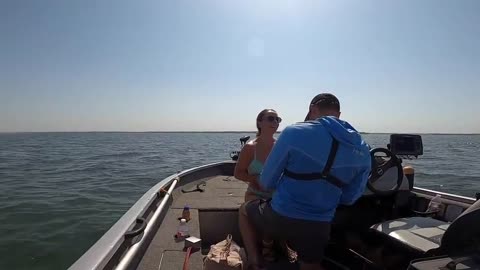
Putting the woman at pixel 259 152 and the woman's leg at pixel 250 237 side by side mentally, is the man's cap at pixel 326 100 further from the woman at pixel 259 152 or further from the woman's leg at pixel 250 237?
the woman's leg at pixel 250 237

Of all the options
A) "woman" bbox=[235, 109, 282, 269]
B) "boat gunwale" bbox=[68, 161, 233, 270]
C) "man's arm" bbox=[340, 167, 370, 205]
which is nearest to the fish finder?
"woman" bbox=[235, 109, 282, 269]

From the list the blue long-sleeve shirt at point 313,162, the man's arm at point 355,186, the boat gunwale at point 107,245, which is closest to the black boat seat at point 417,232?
the man's arm at point 355,186

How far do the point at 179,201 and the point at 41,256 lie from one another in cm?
306

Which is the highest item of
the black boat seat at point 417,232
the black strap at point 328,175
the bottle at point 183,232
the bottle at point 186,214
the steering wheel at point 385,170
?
the black strap at point 328,175

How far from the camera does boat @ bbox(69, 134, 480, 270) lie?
156 centimetres

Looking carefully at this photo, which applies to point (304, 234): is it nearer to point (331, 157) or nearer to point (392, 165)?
point (331, 157)

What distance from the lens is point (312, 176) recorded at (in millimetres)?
1712

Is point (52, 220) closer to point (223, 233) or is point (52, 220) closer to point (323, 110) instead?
point (223, 233)

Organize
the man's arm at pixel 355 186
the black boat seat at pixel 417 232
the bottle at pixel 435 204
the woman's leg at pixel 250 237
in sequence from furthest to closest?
the bottle at pixel 435 204, the woman's leg at pixel 250 237, the black boat seat at pixel 417 232, the man's arm at pixel 355 186

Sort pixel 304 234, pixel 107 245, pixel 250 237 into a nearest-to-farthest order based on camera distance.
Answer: pixel 304 234 → pixel 107 245 → pixel 250 237

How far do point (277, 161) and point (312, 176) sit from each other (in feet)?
0.69

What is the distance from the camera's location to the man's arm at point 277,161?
5.72 feet

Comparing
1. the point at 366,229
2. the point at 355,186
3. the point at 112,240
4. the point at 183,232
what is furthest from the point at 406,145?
the point at 112,240

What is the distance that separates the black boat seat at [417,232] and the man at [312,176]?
537mm
